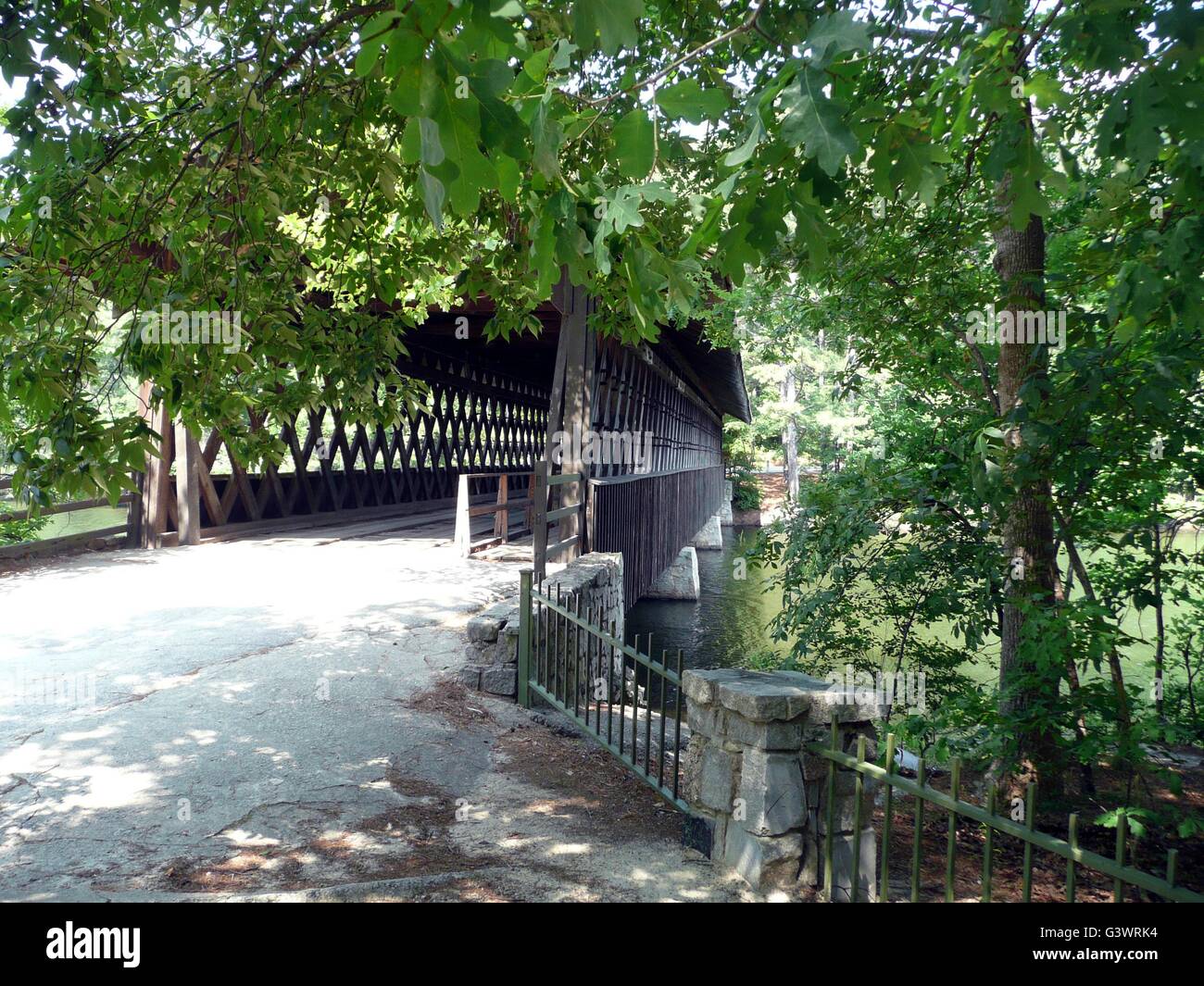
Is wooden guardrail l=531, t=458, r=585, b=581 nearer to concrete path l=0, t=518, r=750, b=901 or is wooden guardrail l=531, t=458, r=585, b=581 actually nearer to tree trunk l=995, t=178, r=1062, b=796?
concrete path l=0, t=518, r=750, b=901

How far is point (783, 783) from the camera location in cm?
372

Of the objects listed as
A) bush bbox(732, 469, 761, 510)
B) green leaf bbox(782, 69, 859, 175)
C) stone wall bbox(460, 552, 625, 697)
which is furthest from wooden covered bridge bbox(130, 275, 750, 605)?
bush bbox(732, 469, 761, 510)

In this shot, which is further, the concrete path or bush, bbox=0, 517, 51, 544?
bush, bbox=0, 517, 51, 544

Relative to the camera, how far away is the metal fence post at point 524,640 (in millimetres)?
6254

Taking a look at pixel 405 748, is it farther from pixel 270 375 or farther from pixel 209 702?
pixel 270 375

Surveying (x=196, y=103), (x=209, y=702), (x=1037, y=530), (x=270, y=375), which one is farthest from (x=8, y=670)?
(x=1037, y=530)

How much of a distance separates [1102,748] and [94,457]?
553 centimetres

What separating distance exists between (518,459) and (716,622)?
9.02m

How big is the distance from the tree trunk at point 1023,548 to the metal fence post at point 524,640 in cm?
312

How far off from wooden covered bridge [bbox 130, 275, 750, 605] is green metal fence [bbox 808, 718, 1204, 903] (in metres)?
3.33

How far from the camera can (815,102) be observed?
5.91 ft

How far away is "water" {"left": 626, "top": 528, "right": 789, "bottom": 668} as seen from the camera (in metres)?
15.8

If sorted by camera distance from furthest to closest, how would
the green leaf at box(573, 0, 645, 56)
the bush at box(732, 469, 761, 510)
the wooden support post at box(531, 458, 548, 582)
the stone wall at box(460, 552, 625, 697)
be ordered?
the bush at box(732, 469, 761, 510) < the wooden support post at box(531, 458, 548, 582) < the stone wall at box(460, 552, 625, 697) < the green leaf at box(573, 0, 645, 56)

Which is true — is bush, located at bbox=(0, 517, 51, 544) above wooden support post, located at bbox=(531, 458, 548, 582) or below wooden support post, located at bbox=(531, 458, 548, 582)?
below
